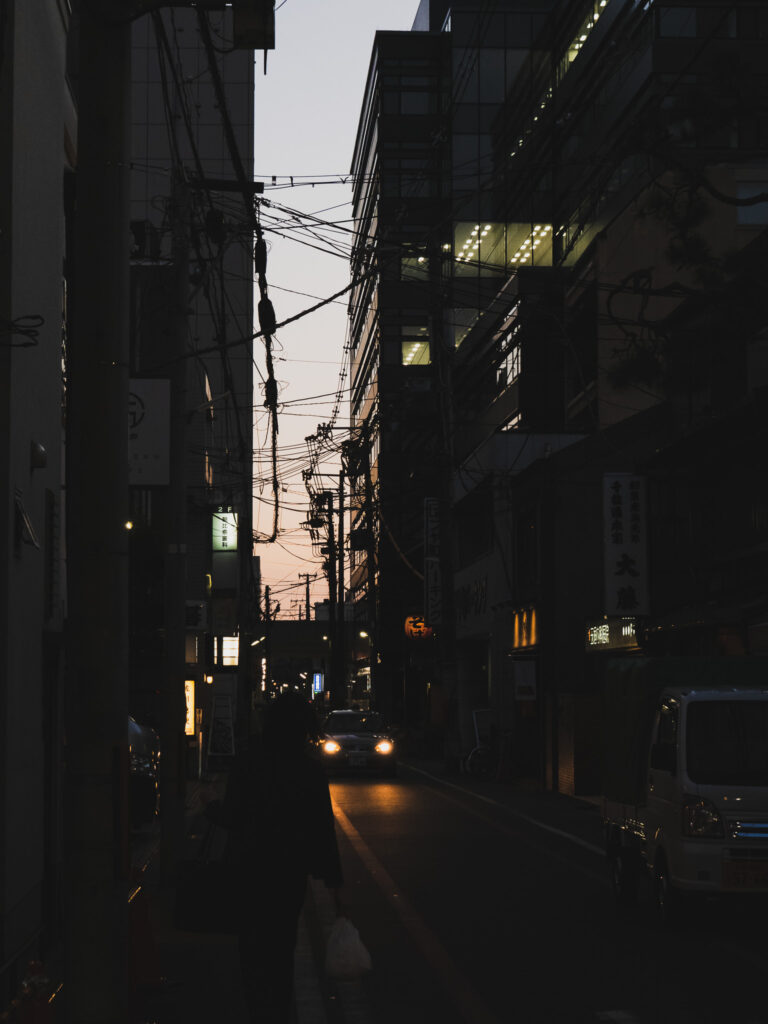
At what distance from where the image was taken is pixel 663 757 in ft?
43.0

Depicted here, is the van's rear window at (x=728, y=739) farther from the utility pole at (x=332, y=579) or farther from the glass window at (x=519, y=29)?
the glass window at (x=519, y=29)

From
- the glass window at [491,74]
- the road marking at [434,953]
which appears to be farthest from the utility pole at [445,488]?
the glass window at [491,74]

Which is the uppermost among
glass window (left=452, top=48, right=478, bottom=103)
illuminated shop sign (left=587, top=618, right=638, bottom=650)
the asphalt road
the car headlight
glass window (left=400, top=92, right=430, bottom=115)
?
glass window (left=400, top=92, right=430, bottom=115)

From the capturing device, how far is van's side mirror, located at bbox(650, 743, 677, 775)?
1276 cm

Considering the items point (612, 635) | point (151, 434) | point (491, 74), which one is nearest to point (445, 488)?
point (612, 635)

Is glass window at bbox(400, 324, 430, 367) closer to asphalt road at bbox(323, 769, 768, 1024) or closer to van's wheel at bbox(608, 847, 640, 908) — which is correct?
asphalt road at bbox(323, 769, 768, 1024)

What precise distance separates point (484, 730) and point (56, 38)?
31242mm

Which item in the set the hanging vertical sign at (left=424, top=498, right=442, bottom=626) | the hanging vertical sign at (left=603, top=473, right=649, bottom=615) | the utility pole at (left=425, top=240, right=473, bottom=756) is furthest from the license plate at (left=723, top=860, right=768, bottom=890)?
the hanging vertical sign at (left=424, top=498, right=442, bottom=626)

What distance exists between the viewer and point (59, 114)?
41.4ft

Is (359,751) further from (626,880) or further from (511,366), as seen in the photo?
(626,880)

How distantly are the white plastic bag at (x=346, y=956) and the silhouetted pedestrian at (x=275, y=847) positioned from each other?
8.6 inches

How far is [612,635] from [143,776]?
39.8ft

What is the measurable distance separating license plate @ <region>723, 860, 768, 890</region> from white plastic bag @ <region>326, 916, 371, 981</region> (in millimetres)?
6134

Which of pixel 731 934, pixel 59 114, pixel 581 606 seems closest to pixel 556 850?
pixel 731 934
